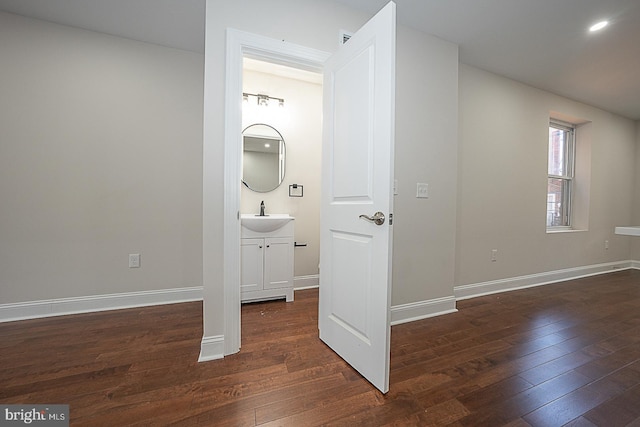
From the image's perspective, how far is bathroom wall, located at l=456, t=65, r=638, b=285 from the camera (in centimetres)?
279

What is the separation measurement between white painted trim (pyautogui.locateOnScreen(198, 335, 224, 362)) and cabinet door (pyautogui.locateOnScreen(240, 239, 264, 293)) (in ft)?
2.89

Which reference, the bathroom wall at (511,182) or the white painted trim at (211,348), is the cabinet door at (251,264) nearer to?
the white painted trim at (211,348)

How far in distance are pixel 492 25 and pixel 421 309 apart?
2.63 metres

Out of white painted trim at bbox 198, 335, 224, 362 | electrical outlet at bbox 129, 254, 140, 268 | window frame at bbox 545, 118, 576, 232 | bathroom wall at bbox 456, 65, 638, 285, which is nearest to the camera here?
white painted trim at bbox 198, 335, 224, 362

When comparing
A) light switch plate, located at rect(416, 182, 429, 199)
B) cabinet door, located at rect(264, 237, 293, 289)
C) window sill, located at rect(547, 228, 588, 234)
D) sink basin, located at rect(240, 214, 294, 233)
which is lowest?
cabinet door, located at rect(264, 237, 293, 289)

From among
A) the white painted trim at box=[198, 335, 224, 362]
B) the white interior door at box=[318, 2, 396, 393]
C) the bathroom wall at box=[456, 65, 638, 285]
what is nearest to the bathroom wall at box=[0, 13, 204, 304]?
the white painted trim at box=[198, 335, 224, 362]

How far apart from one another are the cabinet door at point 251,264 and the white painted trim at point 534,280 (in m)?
2.10

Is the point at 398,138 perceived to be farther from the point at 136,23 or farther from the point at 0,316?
the point at 0,316

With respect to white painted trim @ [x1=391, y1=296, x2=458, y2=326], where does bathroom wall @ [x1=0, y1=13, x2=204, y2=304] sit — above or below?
above

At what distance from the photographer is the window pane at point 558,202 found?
3805 mm

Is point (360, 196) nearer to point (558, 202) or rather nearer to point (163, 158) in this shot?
point (163, 158)

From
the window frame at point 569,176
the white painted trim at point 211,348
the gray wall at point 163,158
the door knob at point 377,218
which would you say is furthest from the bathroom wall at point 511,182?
the white painted trim at point 211,348

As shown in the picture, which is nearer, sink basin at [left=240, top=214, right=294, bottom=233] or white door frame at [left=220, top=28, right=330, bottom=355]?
white door frame at [left=220, top=28, right=330, bottom=355]

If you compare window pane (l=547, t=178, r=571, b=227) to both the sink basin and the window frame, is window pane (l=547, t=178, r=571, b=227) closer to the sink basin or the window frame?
the window frame
